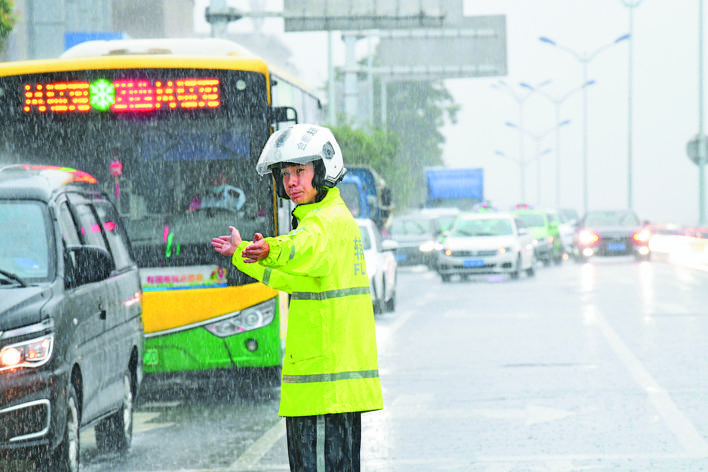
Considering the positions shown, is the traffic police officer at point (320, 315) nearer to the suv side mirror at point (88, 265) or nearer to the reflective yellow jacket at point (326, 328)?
the reflective yellow jacket at point (326, 328)

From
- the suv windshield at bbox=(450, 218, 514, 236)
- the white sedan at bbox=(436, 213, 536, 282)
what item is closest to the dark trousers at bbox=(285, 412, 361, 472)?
the white sedan at bbox=(436, 213, 536, 282)

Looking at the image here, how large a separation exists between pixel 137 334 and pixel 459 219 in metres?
25.3

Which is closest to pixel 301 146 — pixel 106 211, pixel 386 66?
pixel 106 211

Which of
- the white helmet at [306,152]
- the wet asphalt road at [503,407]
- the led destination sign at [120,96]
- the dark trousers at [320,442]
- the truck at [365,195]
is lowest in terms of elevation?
the wet asphalt road at [503,407]

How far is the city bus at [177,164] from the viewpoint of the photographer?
11.3 metres

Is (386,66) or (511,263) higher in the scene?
(386,66)

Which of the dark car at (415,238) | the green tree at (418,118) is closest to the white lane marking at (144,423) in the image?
the dark car at (415,238)

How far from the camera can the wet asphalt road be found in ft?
29.4

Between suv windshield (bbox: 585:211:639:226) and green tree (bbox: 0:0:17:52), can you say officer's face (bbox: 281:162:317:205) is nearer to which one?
green tree (bbox: 0:0:17:52)

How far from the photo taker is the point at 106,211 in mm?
9602

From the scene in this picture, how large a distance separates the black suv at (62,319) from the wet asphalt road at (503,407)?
664 millimetres

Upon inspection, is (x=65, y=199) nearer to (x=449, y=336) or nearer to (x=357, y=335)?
(x=357, y=335)

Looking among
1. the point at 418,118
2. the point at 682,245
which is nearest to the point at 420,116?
the point at 418,118

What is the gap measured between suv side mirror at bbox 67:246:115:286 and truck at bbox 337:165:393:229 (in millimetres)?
22535
